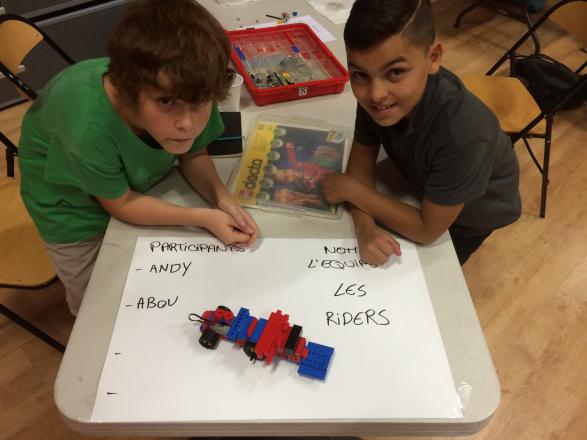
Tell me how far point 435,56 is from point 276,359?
55 cm

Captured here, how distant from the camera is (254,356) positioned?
617 millimetres

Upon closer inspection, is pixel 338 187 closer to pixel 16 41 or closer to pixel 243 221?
pixel 243 221

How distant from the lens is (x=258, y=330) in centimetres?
63

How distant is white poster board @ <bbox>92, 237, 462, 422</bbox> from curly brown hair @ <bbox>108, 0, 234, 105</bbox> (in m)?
0.26

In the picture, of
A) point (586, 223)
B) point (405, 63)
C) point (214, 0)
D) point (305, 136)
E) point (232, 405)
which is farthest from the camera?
point (586, 223)

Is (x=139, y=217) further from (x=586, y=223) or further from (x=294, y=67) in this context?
(x=586, y=223)

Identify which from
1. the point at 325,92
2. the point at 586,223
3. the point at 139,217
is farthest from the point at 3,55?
the point at 586,223

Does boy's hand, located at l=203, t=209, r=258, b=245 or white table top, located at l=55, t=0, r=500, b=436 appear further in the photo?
A: boy's hand, located at l=203, t=209, r=258, b=245

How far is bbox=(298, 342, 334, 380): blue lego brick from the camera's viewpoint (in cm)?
60

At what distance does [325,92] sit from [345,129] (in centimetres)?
15

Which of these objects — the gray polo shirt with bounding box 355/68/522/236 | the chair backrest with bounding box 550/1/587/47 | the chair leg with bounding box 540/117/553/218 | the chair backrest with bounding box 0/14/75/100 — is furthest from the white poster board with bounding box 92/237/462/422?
the chair backrest with bounding box 550/1/587/47

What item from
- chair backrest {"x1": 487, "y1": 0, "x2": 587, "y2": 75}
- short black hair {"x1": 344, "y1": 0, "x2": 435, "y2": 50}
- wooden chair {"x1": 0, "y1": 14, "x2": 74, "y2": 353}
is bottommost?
wooden chair {"x1": 0, "y1": 14, "x2": 74, "y2": 353}

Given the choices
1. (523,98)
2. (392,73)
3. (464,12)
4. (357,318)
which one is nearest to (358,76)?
(392,73)

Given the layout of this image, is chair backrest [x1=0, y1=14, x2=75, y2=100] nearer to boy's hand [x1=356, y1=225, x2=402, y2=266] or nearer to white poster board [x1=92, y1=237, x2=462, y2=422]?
white poster board [x1=92, y1=237, x2=462, y2=422]
